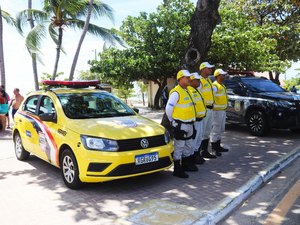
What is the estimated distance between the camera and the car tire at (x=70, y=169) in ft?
16.9

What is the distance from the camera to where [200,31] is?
7.55 metres

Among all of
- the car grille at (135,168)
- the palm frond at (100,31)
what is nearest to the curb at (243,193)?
the car grille at (135,168)

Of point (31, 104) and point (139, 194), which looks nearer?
point (139, 194)

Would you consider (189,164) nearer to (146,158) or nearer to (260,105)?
(146,158)

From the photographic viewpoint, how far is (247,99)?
9.89 meters

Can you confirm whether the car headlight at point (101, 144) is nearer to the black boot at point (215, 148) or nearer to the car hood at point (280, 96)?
the black boot at point (215, 148)

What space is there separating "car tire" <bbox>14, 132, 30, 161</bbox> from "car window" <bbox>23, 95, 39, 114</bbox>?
653mm

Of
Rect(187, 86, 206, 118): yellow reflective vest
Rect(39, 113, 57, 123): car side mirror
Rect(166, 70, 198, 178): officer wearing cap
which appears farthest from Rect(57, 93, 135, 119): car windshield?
Rect(187, 86, 206, 118): yellow reflective vest

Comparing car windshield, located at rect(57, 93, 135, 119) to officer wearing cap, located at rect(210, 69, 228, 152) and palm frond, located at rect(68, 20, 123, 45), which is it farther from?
palm frond, located at rect(68, 20, 123, 45)

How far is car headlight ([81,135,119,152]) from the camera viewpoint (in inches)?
195

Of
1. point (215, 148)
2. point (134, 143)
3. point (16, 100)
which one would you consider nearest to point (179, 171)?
point (134, 143)

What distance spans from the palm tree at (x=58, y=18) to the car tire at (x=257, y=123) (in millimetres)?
11309

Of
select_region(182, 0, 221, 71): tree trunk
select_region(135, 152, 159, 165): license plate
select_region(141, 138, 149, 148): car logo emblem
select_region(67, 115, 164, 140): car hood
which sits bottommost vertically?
select_region(135, 152, 159, 165): license plate

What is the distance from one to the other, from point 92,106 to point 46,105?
936 mm
